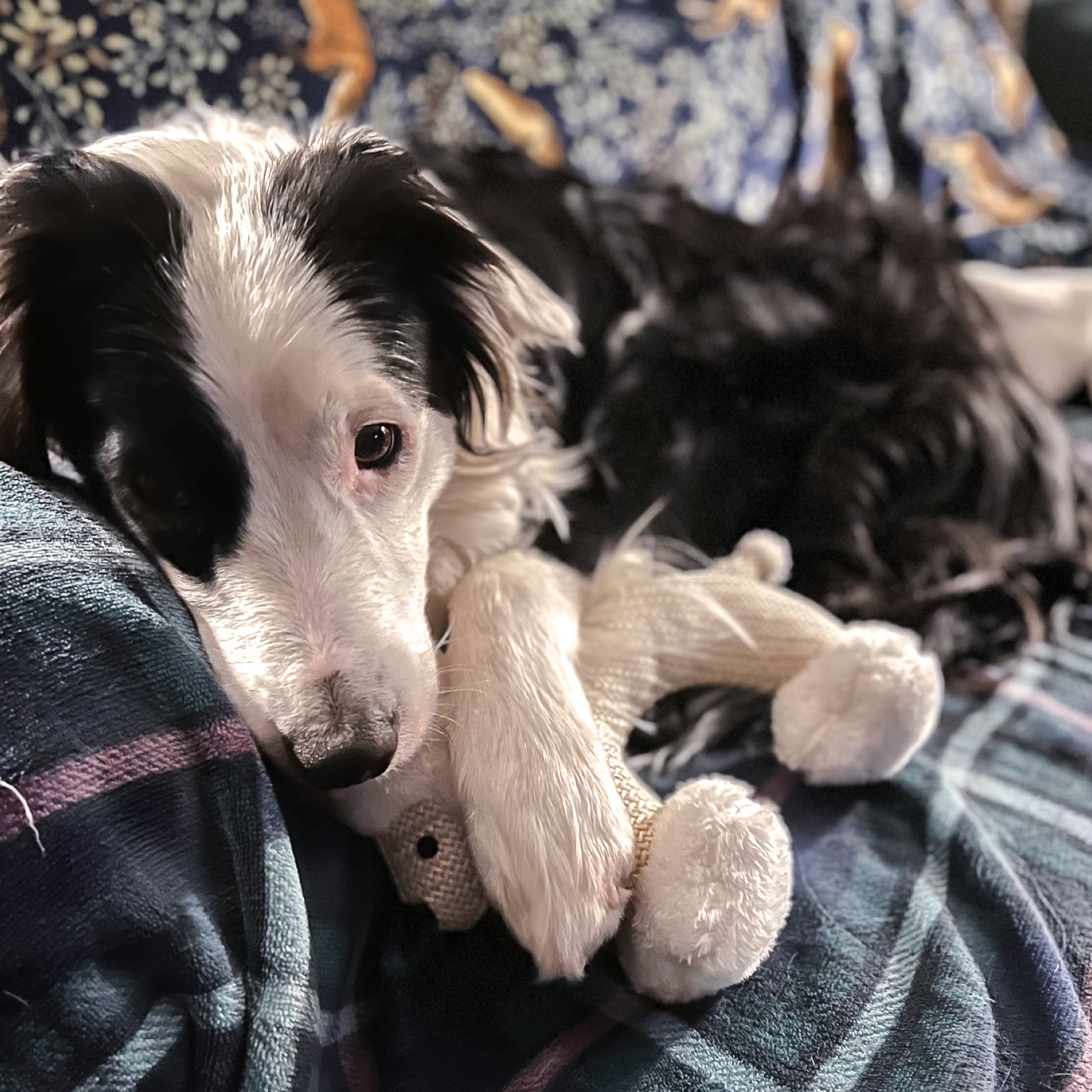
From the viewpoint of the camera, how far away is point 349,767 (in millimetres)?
759

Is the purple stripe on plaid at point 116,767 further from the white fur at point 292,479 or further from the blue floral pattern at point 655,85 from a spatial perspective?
the blue floral pattern at point 655,85

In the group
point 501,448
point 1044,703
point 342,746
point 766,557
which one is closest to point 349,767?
point 342,746

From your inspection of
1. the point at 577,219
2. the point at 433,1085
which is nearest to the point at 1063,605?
the point at 577,219

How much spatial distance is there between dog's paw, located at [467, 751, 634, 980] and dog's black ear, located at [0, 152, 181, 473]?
1.64ft

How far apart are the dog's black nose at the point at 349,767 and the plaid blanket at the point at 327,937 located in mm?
36

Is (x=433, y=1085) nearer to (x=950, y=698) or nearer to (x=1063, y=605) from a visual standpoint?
(x=950, y=698)

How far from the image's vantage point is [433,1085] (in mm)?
734

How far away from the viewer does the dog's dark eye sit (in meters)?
0.92

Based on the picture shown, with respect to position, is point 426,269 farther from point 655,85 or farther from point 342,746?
point 655,85

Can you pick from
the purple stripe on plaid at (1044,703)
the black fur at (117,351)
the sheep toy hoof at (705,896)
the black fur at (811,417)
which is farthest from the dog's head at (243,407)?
the purple stripe on plaid at (1044,703)

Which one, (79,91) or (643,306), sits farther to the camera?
(643,306)

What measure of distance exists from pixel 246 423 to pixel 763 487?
907 mm

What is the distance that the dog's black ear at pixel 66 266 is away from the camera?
2.80 feet

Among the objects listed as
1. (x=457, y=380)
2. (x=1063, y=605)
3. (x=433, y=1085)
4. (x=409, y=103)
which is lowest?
(x=1063, y=605)
